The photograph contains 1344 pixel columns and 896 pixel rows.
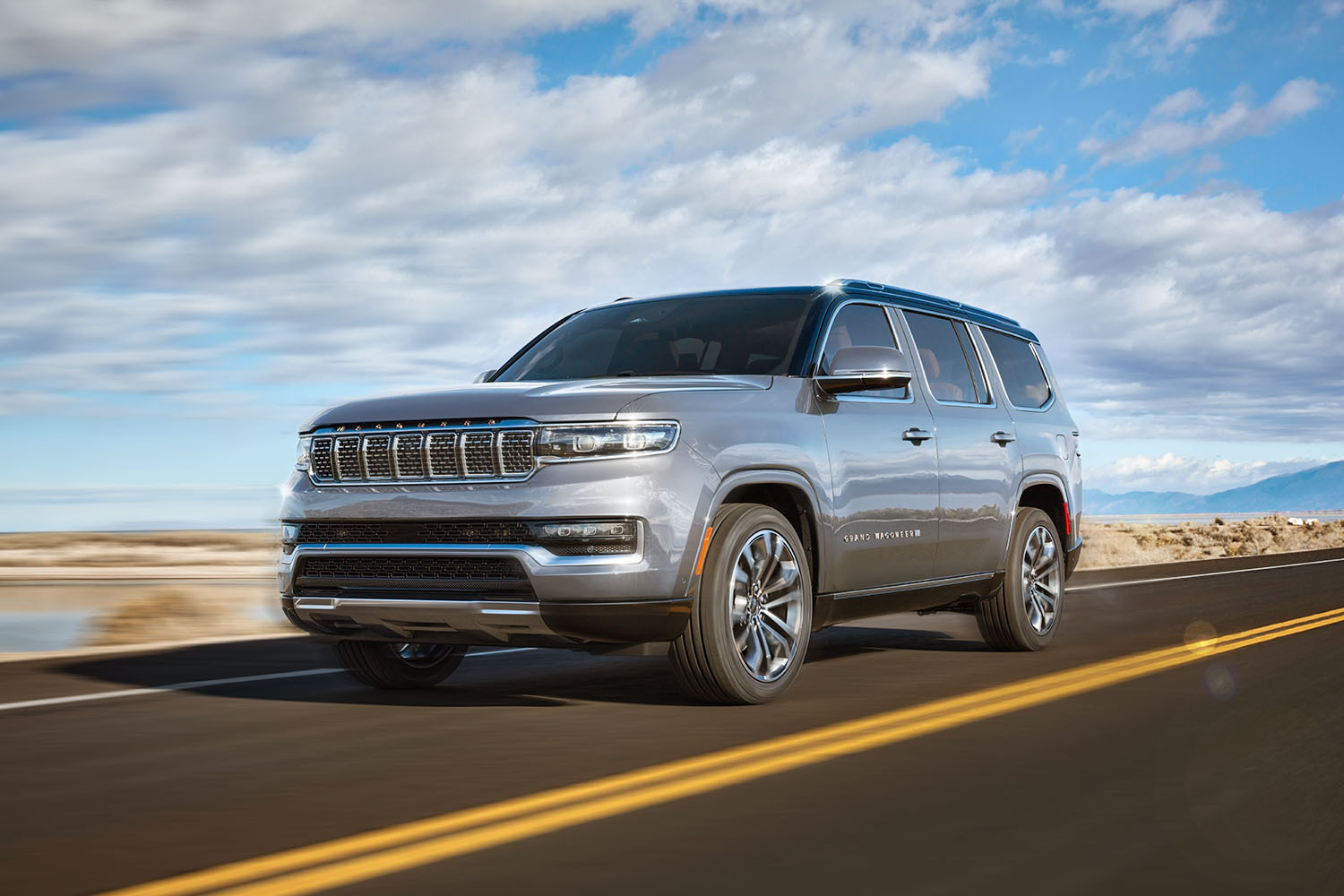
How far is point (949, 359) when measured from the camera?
945 cm

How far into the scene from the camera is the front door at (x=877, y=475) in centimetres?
787

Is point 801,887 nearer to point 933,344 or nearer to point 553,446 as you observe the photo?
point 553,446

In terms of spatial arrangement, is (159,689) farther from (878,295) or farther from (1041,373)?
(1041,373)

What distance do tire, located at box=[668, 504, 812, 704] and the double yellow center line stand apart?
24.1 inches

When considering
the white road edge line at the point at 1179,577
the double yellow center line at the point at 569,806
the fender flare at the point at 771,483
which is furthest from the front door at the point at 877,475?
the white road edge line at the point at 1179,577

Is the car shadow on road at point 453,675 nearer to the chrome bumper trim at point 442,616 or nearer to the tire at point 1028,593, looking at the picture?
the tire at point 1028,593

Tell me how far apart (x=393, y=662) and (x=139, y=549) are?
28823mm

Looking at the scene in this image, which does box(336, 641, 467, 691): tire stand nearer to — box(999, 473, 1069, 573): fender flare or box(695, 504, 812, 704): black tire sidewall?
box(695, 504, 812, 704): black tire sidewall

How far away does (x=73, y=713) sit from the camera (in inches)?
282

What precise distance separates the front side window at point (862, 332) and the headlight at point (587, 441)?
1624mm

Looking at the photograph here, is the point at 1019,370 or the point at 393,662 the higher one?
the point at 1019,370

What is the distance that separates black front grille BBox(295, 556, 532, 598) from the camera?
6.66 m

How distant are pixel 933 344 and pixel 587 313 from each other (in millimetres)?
2120

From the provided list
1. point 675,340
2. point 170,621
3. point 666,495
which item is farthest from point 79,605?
point 666,495
